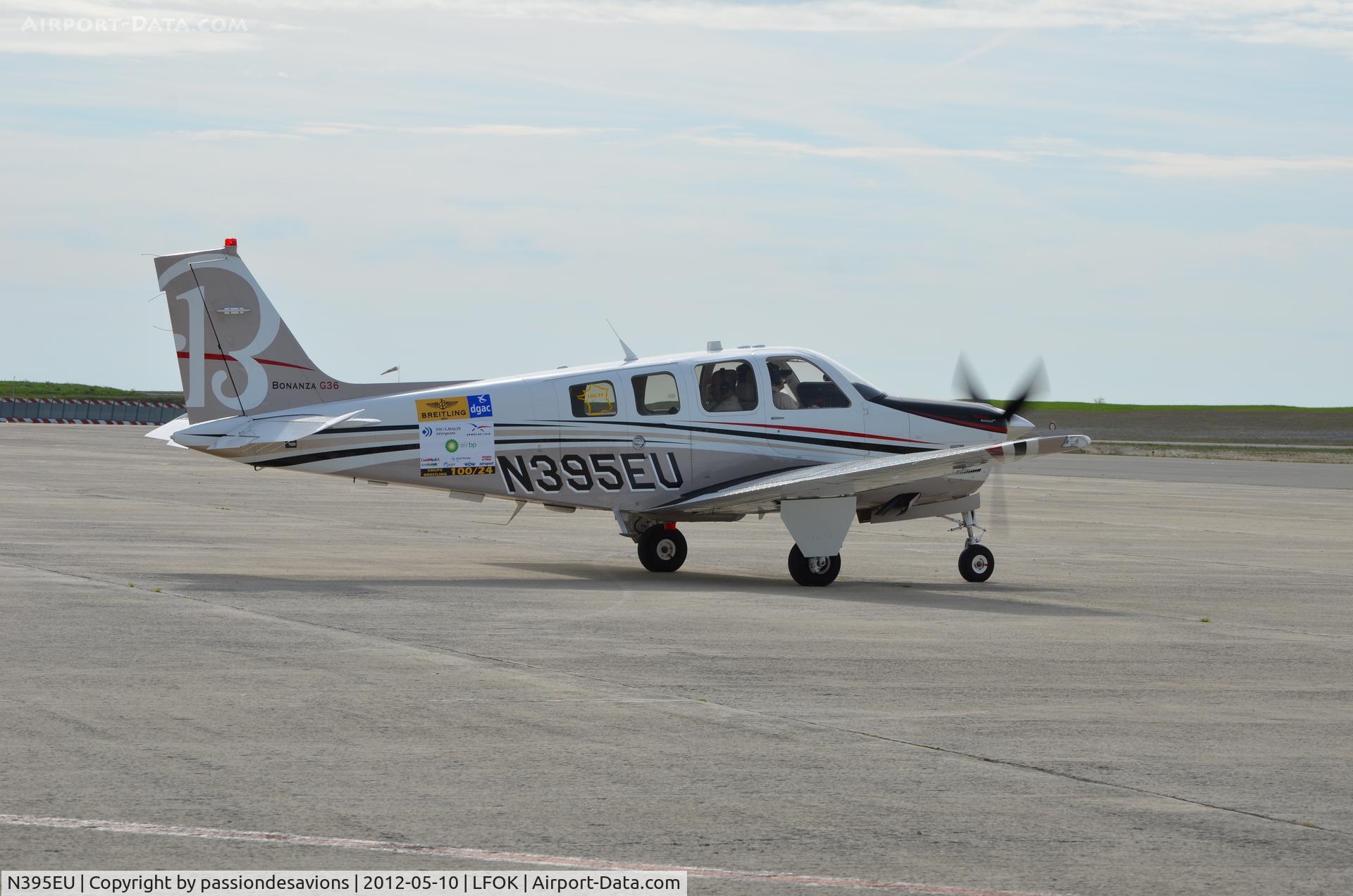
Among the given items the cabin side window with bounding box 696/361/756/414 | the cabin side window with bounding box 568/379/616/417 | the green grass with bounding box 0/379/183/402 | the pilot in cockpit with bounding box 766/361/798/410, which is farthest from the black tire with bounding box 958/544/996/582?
the green grass with bounding box 0/379/183/402

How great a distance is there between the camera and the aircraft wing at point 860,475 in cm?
1548

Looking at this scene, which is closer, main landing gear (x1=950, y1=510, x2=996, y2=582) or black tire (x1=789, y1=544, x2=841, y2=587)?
black tire (x1=789, y1=544, x2=841, y2=587)

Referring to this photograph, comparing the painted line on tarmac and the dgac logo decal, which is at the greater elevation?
the dgac logo decal

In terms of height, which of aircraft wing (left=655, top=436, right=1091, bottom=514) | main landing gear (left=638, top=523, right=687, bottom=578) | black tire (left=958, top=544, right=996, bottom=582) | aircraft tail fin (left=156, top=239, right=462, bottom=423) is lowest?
black tire (left=958, top=544, right=996, bottom=582)

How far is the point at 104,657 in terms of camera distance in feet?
34.7

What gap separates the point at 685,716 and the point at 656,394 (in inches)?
348

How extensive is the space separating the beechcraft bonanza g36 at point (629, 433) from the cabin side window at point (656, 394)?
0.06ft

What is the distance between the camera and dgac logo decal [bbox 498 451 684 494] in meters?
17.0

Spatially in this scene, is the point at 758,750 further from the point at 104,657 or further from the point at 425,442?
the point at 425,442

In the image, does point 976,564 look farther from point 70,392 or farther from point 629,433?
point 70,392

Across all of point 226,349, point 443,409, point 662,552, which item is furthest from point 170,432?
point 662,552

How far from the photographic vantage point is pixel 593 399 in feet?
56.8

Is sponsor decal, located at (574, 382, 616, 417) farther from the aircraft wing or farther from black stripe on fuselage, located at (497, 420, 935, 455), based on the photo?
the aircraft wing

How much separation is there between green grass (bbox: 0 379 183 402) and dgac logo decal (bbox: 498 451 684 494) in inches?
4010
